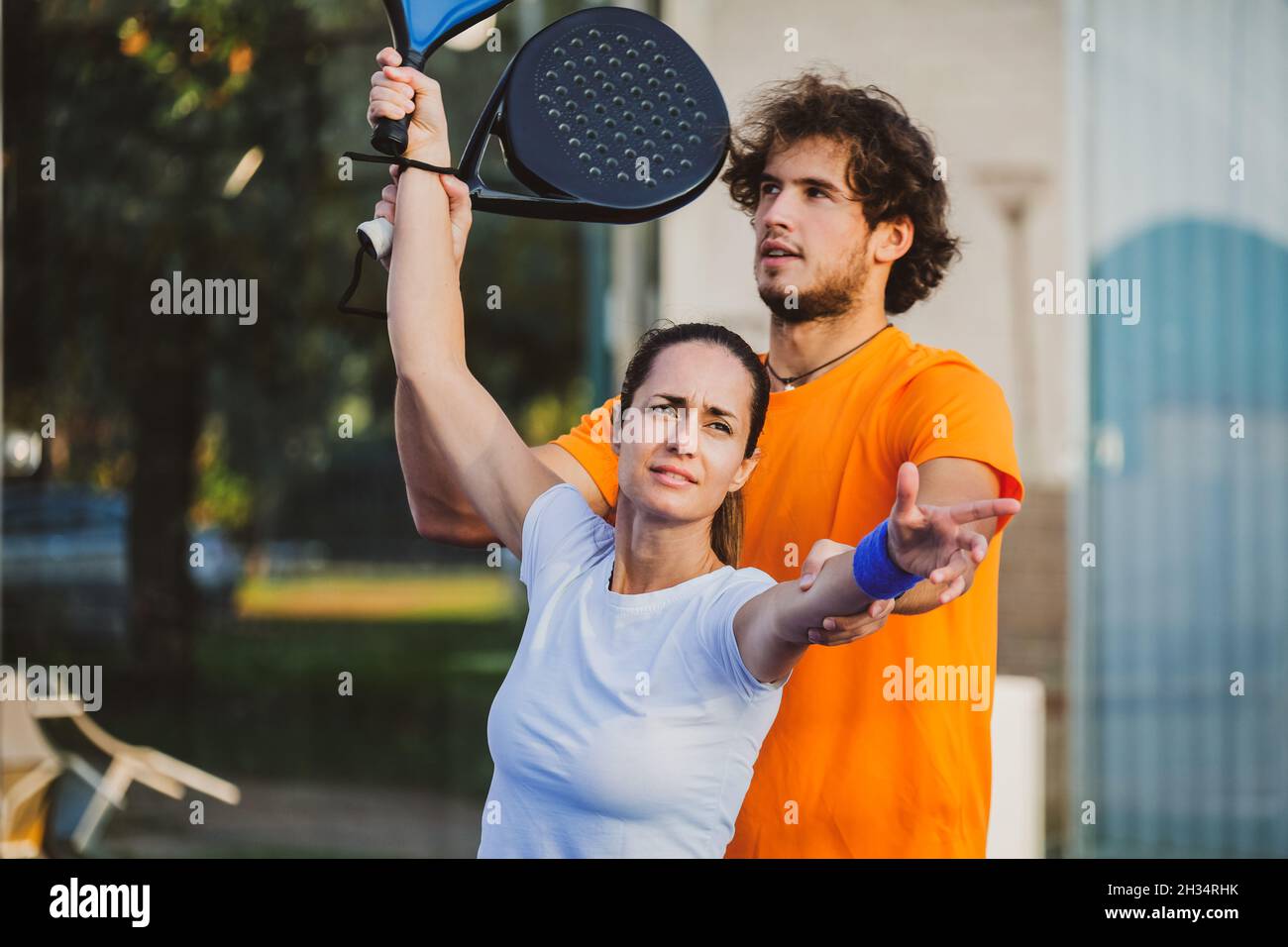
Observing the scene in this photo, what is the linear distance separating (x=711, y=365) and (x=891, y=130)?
1.20ft

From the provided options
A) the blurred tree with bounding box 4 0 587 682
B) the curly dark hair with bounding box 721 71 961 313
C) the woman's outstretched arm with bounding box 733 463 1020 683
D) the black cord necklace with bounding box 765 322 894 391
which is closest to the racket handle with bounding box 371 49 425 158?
the curly dark hair with bounding box 721 71 961 313

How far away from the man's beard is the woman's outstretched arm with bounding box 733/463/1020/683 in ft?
1.16

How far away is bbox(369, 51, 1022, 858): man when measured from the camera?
4.71 ft

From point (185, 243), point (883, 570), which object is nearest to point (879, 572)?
point (883, 570)

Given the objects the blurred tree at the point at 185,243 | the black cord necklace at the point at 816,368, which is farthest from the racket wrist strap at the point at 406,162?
the blurred tree at the point at 185,243

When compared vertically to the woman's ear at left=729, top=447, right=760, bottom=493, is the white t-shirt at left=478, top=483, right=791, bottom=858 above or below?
below

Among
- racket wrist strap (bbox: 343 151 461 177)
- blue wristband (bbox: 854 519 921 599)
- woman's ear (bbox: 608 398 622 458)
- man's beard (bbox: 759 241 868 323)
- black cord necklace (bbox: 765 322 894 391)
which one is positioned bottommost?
blue wristband (bbox: 854 519 921 599)

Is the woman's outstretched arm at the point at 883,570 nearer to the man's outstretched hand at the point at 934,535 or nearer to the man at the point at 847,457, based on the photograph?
the man's outstretched hand at the point at 934,535

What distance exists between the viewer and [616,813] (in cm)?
132

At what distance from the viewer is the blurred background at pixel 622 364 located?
2896 mm

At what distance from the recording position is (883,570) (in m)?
1.13

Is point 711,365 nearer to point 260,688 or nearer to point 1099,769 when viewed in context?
point 1099,769

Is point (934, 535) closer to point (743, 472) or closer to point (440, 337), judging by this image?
point (743, 472)

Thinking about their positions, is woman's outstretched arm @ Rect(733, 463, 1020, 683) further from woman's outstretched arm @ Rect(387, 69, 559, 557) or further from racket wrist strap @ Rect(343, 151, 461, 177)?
racket wrist strap @ Rect(343, 151, 461, 177)
